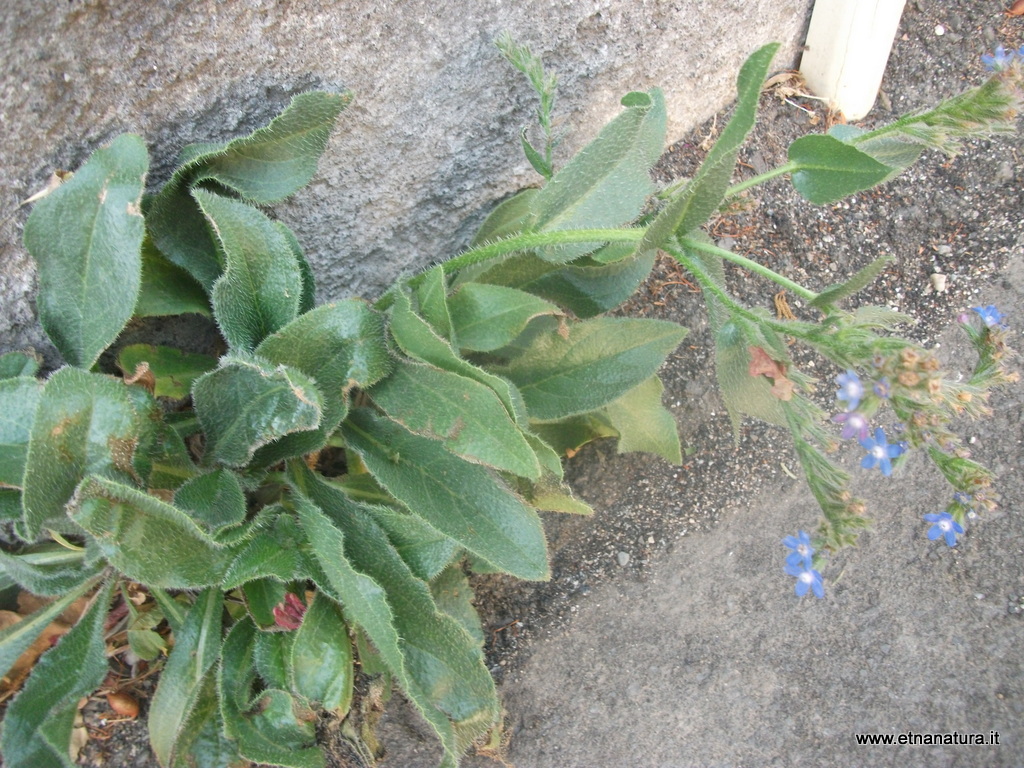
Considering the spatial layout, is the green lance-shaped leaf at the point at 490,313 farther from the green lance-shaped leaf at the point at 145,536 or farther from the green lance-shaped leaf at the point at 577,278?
the green lance-shaped leaf at the point at 145,536

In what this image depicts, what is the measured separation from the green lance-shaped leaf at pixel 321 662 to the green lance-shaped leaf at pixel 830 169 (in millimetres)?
1018

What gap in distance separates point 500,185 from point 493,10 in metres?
0.33

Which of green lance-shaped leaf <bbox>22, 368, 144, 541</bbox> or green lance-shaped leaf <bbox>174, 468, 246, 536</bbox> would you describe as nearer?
green lance-shaped leaf <bbox>22, 368, 144, 541</bbox>

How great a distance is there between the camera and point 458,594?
1521mm

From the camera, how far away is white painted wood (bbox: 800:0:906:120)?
5.72 ft

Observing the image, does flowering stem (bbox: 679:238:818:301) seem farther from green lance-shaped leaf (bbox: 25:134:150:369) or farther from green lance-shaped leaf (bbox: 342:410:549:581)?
green lance-shaped leaf (bbox: 25:134:150:369)

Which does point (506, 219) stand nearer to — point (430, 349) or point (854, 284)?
point (430, 349)

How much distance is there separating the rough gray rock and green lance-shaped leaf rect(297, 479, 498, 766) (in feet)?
1.77

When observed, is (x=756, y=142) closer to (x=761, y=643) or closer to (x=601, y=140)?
(x=601, y=140)

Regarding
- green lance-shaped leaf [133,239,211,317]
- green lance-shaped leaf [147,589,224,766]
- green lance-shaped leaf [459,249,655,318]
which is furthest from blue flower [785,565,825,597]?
green lance-shaped leaf [133,239,211,317]

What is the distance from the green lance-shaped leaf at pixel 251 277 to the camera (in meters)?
1.23

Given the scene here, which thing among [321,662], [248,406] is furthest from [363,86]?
[321,662]

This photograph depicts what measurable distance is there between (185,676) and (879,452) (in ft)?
3.73

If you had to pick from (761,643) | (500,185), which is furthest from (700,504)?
(500,185)
